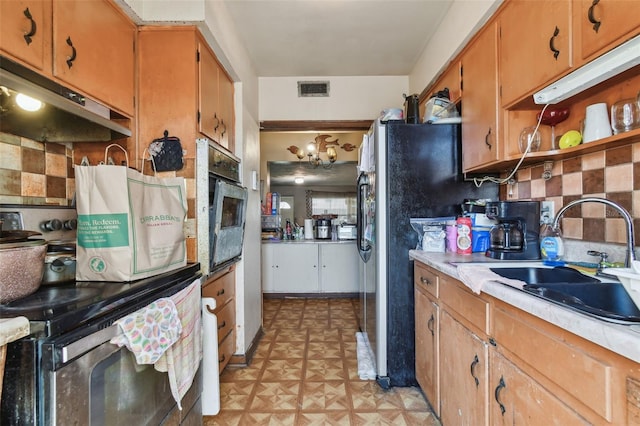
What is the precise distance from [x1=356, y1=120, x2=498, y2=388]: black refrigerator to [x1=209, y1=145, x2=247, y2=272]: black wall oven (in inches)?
38.1

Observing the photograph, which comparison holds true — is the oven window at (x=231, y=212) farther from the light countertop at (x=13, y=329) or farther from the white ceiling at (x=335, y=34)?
the white ceiling at (x=335, y=34)

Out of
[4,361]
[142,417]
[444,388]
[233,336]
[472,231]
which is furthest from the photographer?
[233,336]

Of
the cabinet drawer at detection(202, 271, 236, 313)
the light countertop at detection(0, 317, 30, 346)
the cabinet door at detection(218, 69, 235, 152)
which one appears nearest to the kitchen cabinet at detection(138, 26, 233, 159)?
the cabinet door at detection(218, 69, 235, 152)

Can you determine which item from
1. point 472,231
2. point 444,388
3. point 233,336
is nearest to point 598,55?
point 472,231

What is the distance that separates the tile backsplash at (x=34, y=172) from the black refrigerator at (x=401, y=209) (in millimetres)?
1739

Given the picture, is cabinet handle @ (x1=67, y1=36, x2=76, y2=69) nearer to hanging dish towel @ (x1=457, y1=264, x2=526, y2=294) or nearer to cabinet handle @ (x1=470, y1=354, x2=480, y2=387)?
hanging dish towel @ (x1=457, y1=264, x2=526, y2=294)

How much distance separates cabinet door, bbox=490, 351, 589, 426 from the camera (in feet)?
2.55

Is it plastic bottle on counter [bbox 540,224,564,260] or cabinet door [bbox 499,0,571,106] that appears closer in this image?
cabinet door [bbox 499,0,571,106]

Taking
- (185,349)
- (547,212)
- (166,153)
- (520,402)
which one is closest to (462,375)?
(520,402)

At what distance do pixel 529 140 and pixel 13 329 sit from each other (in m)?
2.00

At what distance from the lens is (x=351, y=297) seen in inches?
166

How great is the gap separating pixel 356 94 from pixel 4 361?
9.90 ft

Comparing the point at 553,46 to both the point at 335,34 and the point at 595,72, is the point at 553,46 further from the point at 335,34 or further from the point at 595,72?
the point at 335,34

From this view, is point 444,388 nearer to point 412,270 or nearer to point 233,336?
point 412,270
